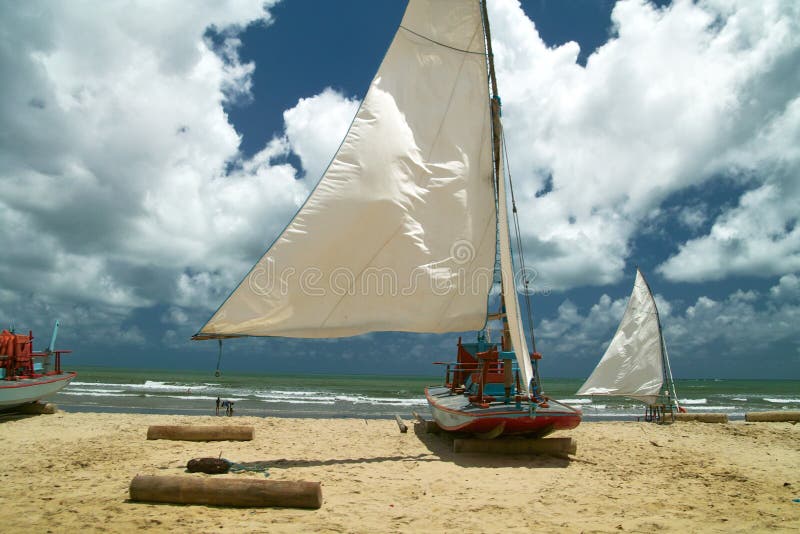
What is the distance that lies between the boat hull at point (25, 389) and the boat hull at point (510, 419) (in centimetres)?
1263

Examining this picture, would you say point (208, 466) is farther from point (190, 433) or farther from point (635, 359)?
point (635, 359)

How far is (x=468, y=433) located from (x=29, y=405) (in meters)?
14.3

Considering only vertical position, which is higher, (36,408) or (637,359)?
(637,359)

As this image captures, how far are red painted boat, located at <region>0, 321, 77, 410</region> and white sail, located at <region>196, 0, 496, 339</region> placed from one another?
37.0 ft

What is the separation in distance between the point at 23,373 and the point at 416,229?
14.8 m

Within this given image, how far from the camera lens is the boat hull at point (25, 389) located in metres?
13.6

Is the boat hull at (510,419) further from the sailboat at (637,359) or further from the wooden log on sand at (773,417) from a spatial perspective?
the wooden log on sand at (773,417)

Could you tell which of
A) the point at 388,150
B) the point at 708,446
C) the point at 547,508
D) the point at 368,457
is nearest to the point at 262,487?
the point at 547,508

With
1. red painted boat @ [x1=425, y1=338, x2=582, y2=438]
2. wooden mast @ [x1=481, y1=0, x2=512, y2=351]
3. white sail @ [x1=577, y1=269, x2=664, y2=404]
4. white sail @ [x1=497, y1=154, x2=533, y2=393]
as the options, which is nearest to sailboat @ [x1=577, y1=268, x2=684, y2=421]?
white sail @ [x1=577, y1=269, x2=664, y2=404]

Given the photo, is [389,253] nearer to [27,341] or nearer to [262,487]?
[262,487]

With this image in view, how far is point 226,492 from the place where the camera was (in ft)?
18.5

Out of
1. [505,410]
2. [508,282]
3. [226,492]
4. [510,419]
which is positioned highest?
[508,282]

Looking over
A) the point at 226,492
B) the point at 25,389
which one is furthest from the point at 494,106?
the point at 25,389

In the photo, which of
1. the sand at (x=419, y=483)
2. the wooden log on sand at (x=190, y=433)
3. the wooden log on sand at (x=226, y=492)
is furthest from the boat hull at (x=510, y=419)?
the wooden log on sand at (x=190, y=433)
